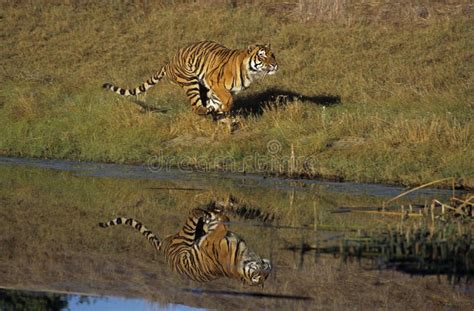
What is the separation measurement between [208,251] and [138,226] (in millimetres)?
1364

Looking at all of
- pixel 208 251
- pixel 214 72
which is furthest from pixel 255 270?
pixel 214 72

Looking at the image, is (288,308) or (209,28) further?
(209,28)

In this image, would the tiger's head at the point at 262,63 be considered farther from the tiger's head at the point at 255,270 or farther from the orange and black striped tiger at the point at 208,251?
the tiger's head at the point at 255,270

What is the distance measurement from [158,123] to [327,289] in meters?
7.94

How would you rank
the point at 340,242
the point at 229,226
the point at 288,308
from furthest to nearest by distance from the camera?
the point at 229,226 < the point at 340,242 < the point at 288,308

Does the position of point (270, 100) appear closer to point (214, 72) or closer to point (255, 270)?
point (214, 72)

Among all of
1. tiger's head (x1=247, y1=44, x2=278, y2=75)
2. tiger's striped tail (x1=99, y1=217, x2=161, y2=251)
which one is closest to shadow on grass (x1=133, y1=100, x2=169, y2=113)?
tiger's head (x1=247, y1=44, x2=278, y2=75)

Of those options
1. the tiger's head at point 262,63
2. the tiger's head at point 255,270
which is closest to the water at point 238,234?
the tiger's head at point 255,270

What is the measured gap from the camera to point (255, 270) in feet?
31.1

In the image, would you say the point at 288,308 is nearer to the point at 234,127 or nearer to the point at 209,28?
the point at 234,127

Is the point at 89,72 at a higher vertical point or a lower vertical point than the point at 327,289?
higher

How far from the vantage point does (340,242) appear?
1041cm

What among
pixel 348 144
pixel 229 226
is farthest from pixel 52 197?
pixel 348 144

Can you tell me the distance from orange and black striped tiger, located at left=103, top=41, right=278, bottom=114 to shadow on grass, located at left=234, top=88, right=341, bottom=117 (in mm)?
465
